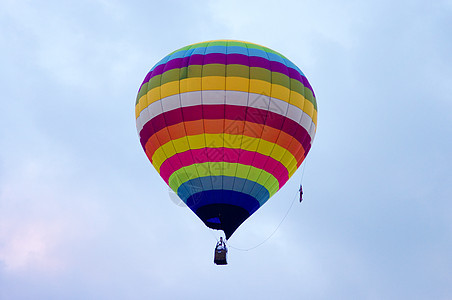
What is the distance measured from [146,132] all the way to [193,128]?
1675mm

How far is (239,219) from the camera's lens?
1747 centimetres

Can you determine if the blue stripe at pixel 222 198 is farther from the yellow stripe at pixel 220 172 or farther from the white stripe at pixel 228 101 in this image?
the white stripe at pixel 228 101

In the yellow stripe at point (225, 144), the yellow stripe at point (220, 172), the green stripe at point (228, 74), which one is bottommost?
the yellow stripe at point (220, 172)

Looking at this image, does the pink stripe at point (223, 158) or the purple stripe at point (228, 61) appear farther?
the purple stripe at point (228, 61)

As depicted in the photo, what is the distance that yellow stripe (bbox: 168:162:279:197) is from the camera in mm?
17062

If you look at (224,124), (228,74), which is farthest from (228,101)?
(228,74)

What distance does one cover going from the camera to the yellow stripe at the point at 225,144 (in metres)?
17.0

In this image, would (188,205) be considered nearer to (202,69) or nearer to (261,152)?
(261,152)

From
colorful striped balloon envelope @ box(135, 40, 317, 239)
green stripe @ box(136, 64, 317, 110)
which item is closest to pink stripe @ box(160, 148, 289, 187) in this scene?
colorful striped balloon envelope @ box(135, 40, 317, 239)

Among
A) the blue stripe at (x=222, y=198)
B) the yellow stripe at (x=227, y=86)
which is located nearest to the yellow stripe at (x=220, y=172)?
the blue stripe at (x=222, y=198)

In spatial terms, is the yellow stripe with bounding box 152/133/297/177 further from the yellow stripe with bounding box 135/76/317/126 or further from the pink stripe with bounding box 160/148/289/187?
the yellow stripe with bounding box 135/76/317/126

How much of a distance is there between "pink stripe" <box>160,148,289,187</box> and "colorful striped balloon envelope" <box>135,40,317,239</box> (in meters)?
0.02

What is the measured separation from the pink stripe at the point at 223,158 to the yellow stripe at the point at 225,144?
9 centimetres

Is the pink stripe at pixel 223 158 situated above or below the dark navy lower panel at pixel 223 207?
above
